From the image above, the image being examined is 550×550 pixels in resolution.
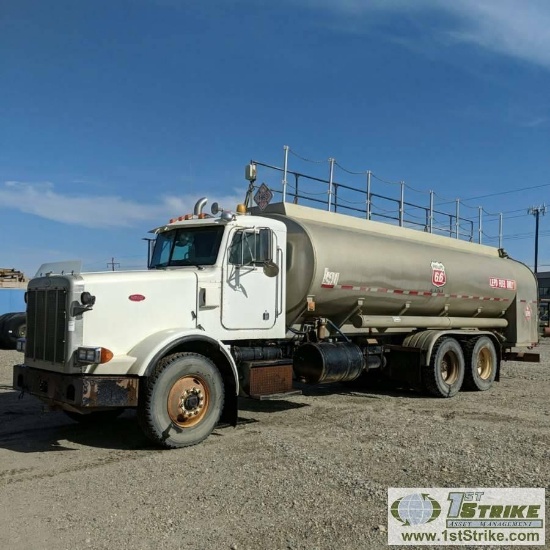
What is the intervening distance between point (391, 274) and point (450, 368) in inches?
110

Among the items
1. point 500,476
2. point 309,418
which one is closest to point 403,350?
point 309,418

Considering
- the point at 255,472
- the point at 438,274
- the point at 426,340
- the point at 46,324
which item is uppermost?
the point at 438,274

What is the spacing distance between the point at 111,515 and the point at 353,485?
2174 mm

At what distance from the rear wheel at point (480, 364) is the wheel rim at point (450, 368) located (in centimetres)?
48

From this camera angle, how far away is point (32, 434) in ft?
24.7

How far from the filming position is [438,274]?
37.9 ft

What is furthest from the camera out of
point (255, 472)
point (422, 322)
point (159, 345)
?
point (422, 322)

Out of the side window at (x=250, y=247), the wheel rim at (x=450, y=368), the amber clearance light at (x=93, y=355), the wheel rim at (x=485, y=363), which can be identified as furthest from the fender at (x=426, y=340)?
the amber clearance light at (x=93, y=355)

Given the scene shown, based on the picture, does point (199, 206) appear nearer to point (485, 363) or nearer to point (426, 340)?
point (426, 340)

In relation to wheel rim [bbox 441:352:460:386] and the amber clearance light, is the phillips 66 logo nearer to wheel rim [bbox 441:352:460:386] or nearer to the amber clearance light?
wheel rim [bbox 441:352:460:386]

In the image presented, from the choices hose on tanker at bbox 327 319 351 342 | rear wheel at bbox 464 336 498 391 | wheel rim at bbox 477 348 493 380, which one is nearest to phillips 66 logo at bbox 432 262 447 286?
rear wheel at bbox 464 336 498 391

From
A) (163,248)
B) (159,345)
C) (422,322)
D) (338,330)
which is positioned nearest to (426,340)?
(422,322)

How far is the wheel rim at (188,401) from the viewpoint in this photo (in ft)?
22.5

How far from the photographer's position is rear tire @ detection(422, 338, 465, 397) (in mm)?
11039
